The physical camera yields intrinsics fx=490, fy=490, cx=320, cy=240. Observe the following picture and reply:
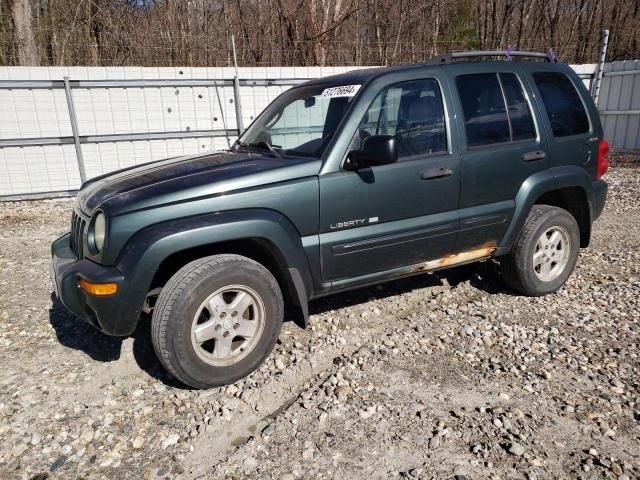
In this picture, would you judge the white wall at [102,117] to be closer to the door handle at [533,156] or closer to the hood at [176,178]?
the hood at [176,178]

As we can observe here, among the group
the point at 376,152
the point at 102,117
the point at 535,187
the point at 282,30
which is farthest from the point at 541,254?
the point at 282,30

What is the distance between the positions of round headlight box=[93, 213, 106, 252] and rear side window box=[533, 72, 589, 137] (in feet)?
11.5

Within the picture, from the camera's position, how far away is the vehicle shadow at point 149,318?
356 cm

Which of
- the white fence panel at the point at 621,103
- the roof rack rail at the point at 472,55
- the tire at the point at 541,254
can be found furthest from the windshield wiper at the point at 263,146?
the white fence panel at the point at 621,103

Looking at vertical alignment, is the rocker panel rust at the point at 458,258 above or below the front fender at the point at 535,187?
below

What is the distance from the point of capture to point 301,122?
390cm

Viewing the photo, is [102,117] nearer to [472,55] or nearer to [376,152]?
[472,55]

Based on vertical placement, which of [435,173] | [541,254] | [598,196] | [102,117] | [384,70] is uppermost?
[384,70]

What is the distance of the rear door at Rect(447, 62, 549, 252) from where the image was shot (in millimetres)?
3699

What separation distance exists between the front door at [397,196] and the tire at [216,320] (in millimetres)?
506

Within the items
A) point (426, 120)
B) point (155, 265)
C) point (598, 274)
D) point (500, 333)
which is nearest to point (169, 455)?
point (155, 265)

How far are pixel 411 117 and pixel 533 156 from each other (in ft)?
3.73

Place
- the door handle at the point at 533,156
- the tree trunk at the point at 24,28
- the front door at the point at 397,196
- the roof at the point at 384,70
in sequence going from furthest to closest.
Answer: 1. the tree trunk at the point at 24,28
2. the door handle at the point at 533,156
3. the roof at the point at 384,70
4. the front door at the point at 397,196

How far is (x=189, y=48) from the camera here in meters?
12.5
